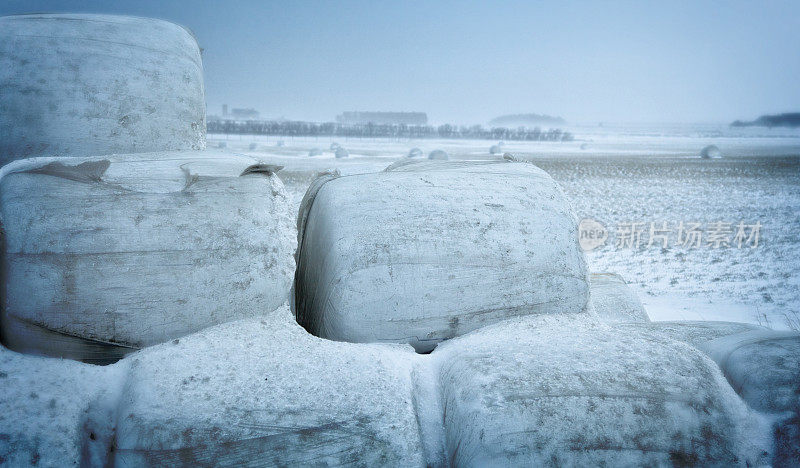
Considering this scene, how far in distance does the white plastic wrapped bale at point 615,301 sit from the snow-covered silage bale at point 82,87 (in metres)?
1.65

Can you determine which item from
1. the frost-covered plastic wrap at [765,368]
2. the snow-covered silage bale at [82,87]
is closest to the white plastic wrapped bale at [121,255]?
the snow-covered silage bale at [82,87]

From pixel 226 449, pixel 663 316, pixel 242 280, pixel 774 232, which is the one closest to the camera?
pixel 226 449

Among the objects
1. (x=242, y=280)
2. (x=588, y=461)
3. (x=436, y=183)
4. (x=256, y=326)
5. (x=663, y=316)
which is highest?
(x=436, y=183)

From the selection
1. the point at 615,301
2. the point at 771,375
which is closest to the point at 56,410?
the point at 771,375

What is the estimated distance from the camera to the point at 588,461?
0.95m

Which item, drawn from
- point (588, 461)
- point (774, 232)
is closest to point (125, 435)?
point (588, 461)

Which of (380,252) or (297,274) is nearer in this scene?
(380,252)

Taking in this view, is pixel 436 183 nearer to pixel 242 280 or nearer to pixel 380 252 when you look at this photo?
pixel 380 252

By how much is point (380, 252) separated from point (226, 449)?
54 centimetres

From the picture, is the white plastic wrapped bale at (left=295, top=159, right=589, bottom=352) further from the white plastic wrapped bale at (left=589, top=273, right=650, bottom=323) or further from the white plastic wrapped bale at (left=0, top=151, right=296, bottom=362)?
the white plastic wrapped bale at (left=589, top=273, right=650, bottom=323)

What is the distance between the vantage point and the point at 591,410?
1.00 metres

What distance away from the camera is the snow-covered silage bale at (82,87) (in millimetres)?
1466

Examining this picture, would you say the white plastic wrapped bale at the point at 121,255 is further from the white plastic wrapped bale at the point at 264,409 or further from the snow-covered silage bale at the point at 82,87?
the snow-covered silage bale at the point at 82,87

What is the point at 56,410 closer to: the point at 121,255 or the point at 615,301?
the point at 121,255
